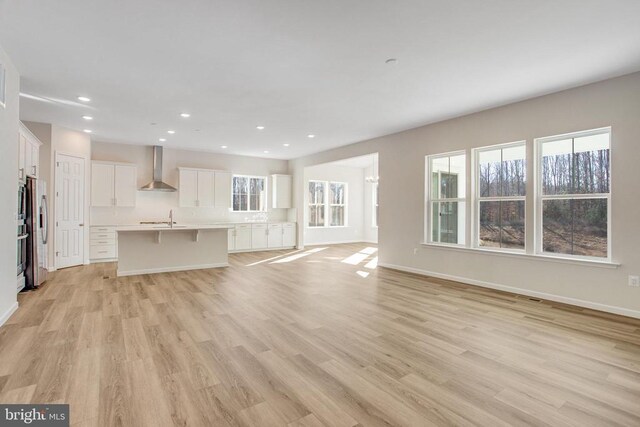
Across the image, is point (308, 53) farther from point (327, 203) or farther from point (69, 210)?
point (327, 203)

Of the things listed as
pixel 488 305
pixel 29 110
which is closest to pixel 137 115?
pixel 29 110

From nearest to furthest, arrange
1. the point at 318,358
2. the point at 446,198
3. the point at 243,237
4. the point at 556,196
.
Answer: the point at 318,358 < the point at 556,196 < the point at 446,198 < the point at 243,237

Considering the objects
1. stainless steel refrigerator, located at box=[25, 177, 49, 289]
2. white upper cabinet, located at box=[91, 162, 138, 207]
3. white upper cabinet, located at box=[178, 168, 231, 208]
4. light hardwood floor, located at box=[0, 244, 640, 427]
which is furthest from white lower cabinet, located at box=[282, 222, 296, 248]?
stainless steel refrigerator, located at box=[25, 177, 49, 289]

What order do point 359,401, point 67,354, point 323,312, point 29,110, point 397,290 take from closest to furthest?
point 359,401 → point 67,354 → point 323,312 → point 397,290 → point 29,110

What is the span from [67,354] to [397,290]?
A: 13.3 ft

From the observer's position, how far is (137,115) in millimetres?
5578

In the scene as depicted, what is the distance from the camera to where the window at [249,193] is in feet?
31.9

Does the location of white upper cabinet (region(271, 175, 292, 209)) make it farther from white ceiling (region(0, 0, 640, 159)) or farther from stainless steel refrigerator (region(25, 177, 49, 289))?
stainless steel refrigerator (region(25, 177, 49, 289))

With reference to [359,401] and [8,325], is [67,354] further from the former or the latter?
[359,401]

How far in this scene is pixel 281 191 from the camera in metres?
10.2

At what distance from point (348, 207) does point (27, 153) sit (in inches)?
353

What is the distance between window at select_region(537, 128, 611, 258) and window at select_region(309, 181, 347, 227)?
7.49 metres

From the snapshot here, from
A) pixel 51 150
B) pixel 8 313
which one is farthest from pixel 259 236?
pixel 8 313

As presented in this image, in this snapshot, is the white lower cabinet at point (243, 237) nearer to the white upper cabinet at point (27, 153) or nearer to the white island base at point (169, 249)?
the white island base at point (169, 249)
